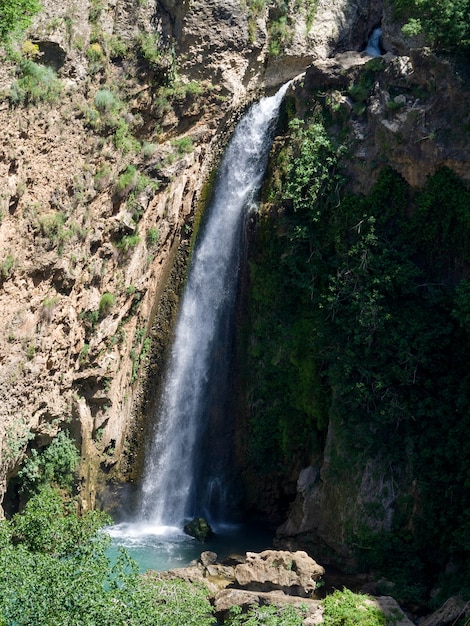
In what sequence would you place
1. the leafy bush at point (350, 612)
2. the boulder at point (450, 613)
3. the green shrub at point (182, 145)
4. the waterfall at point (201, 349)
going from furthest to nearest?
the green shrub at point (182, 145) < the waterfall at point (201, 349) < the leafy bush at point (350, 612) < the boulder at point (450, 613)

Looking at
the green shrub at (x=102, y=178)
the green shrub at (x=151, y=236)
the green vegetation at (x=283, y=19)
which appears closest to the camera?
the green shrub at (x=102, y=178)

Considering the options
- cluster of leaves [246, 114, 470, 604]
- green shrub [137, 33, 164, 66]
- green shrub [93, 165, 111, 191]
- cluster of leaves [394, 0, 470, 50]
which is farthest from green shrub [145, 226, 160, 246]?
cluster of leaves [394, 0, 470, 50]

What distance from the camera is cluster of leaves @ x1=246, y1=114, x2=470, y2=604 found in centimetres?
2089

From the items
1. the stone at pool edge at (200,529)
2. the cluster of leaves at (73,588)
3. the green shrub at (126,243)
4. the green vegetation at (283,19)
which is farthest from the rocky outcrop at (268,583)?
the green vegetation at (283,19)

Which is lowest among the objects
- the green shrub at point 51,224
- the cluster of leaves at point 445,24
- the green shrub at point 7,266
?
the green shrub at point 7,266

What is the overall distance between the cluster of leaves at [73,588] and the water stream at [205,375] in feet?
26.5

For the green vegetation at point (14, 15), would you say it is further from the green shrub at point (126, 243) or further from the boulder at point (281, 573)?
the boulder at point (281, 573)

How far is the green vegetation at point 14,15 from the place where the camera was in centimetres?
2039

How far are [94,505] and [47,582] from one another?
10454 mm

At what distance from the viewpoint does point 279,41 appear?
28.1 m

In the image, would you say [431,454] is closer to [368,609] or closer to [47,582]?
[368,609]

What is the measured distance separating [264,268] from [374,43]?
9.82 meters

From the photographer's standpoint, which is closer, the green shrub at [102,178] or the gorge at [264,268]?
the gorge at [264,268]

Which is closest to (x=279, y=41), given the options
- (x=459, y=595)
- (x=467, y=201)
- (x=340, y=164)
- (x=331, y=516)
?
(x=340, y=164)
